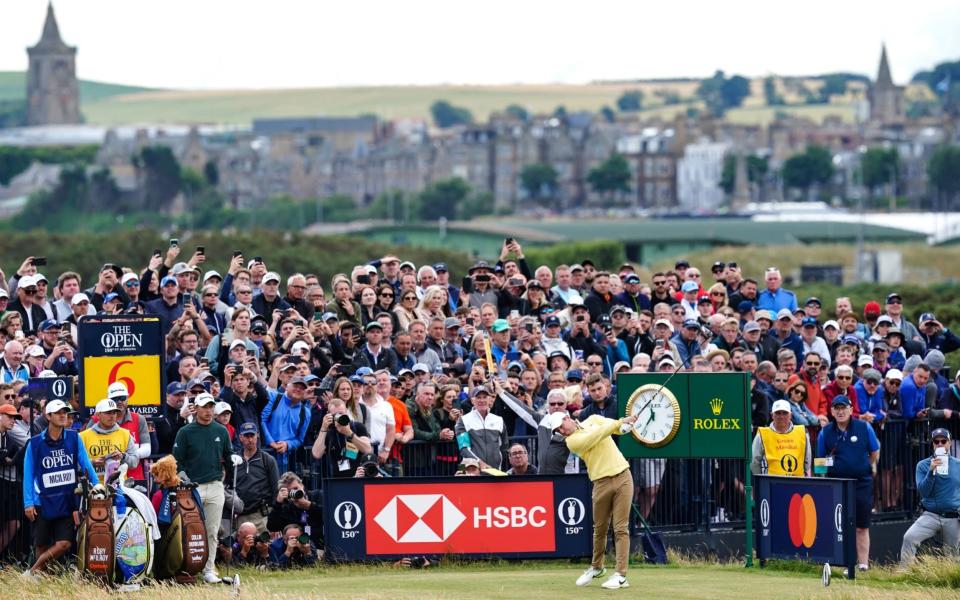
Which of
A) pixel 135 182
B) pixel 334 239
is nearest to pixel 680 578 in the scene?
pixel 334 239

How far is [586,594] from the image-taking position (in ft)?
Answer: 52.7

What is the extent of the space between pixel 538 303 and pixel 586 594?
771 cm

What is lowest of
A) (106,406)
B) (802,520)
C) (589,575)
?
(589,575)

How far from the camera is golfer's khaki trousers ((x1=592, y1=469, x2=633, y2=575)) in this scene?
1650 centimetres

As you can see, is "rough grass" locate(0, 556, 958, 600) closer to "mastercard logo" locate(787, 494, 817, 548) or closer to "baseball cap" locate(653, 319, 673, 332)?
"mastercard logo" locate(787, 494, 817, 548)

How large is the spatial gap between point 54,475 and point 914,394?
32.2ft

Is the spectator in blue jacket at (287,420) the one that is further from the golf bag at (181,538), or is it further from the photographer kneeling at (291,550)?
the golf bag at (181,538)

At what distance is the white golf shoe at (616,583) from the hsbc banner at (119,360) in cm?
433

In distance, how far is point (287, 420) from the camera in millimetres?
18375

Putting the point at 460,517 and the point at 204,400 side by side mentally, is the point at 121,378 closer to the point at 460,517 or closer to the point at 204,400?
the point at 204,400

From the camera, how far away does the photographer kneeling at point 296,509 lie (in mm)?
18000

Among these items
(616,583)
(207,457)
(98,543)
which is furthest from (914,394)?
(98,543)

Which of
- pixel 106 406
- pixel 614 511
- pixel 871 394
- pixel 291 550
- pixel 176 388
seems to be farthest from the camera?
pixel 871 394

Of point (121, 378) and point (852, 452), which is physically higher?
point (121, 378)
